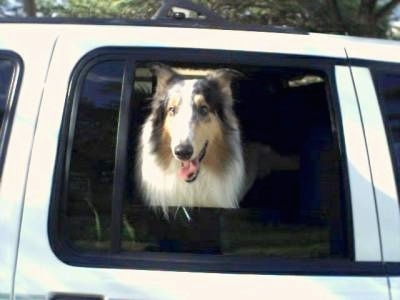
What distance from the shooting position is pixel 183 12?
2.94m

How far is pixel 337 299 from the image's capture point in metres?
2.19

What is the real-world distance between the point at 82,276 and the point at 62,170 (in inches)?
14.1

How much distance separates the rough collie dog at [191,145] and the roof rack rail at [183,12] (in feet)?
1.55

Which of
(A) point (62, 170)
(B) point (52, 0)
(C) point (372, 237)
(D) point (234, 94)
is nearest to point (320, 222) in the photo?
(C) point (372, 237)

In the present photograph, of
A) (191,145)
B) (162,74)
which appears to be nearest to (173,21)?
(162,74)

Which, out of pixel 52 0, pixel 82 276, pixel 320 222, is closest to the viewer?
pixel 82 276

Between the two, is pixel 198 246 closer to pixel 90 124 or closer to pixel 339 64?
pixel 90 124

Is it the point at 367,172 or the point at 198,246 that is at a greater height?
the point at 367,172

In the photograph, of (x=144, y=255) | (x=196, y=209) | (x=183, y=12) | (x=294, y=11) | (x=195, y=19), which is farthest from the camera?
(x=294, y=11)

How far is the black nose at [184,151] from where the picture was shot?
2334 mm

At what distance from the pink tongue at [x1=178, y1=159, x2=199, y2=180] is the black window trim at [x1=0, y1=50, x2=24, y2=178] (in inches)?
23.4

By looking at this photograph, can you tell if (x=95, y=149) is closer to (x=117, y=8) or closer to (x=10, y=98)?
(x=10, y=98)

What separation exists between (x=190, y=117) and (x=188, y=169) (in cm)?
18

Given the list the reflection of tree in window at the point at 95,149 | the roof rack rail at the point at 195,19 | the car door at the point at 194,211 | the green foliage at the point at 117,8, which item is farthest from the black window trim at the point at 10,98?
the green foliage at the point at 117,8
